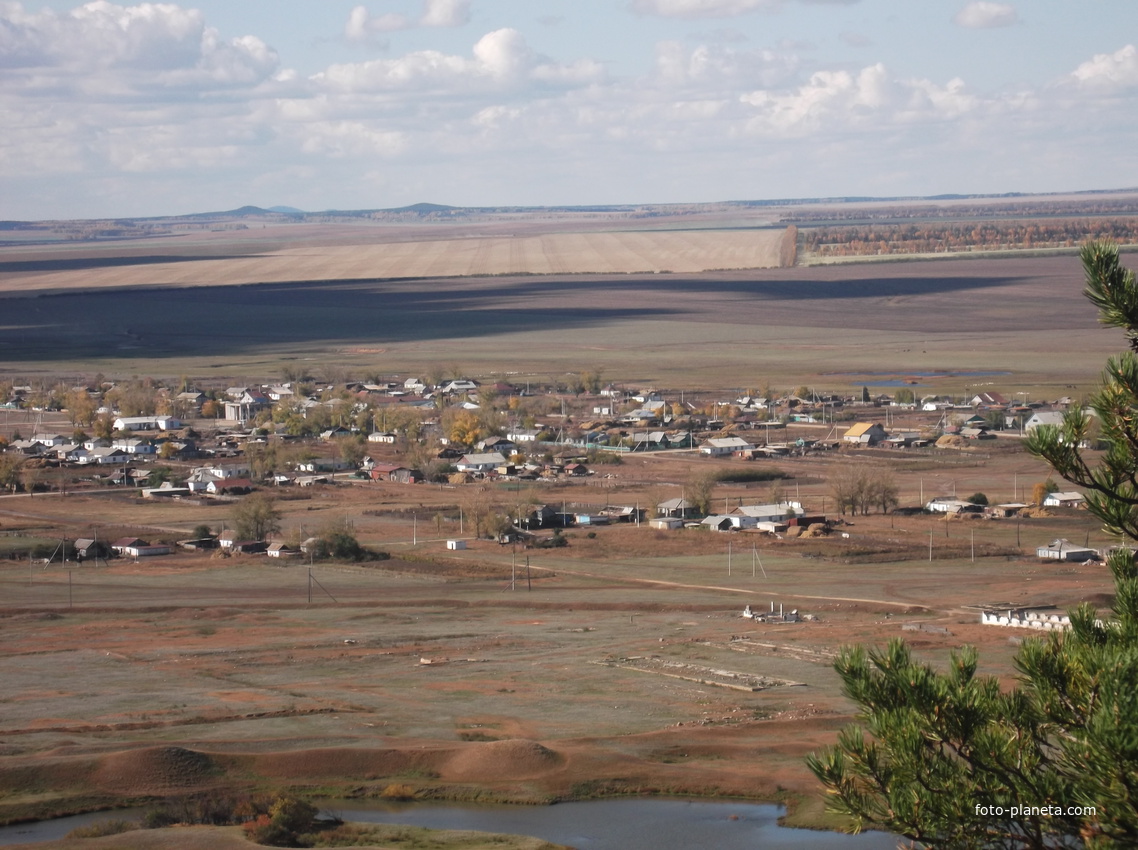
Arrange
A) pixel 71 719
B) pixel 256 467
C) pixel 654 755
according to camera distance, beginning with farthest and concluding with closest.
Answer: pixel 256 467 → pixel 71 719 → pixel 654 755

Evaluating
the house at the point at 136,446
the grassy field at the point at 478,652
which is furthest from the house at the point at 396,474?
the house at the point at 136,446

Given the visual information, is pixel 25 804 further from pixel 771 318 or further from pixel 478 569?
pixel 771 318

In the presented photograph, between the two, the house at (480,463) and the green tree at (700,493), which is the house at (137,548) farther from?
the house at (480,463)

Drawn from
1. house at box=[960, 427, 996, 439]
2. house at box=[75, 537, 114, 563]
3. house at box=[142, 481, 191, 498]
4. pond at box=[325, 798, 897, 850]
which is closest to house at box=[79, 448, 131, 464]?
house at box=[142, 481, 191, 498]

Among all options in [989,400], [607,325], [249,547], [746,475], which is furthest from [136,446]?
[607,325]

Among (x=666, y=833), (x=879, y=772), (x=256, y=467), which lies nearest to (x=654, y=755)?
(x=666, y=833)

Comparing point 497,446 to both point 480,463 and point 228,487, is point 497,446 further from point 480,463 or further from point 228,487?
point 228,487
